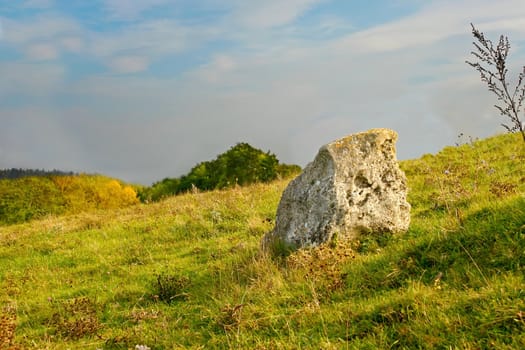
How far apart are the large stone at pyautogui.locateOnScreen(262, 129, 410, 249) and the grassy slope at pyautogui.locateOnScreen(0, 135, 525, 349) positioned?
0.41m

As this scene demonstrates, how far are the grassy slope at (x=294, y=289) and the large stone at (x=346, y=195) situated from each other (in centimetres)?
→ 41

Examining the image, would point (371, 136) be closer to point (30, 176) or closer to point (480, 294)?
point (480, 294)

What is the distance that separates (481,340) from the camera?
16.2 ft

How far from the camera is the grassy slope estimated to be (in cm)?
557

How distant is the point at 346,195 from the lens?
928 centimetres

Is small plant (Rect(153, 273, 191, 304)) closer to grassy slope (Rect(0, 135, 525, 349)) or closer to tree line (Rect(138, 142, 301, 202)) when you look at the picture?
grassy slope (Rect(0, 135, 525, 349))

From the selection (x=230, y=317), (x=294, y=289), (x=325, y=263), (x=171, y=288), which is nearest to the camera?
(x=230, y=317)

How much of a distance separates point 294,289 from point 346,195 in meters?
2.39


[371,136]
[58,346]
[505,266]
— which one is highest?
[371,136]

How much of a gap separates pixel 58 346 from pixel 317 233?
4.34 meters

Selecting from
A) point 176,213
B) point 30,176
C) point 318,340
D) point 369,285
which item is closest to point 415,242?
point 369,285

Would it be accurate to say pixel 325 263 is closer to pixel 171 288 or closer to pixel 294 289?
pixel 294 289

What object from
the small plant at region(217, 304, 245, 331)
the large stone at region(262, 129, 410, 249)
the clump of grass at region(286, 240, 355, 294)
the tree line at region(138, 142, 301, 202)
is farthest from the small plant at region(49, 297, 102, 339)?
the tree line at region(138, 142, 301, 202)

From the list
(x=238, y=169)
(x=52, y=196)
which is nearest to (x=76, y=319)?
(x=238, y=169)
